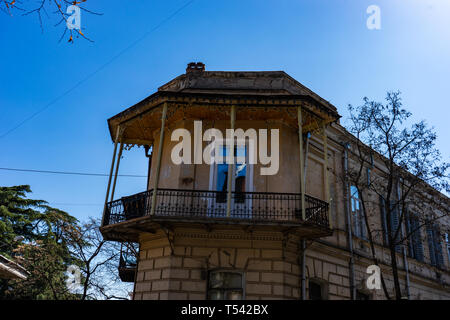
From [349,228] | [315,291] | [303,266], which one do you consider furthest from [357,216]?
[303,266]

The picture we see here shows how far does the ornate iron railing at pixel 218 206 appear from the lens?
38.5 ft

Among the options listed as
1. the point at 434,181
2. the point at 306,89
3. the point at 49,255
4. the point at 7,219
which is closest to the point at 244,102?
the point at 306,89

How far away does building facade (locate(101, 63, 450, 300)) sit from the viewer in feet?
36.5

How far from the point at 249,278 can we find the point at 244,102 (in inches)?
199

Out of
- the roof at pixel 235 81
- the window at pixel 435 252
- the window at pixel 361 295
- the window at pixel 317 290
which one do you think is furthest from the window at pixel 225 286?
the window at pixel 435 252

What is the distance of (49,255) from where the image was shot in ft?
77.5

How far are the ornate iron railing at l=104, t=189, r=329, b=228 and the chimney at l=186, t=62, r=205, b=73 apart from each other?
4.68 m

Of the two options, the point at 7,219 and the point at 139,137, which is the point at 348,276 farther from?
the point at 7,219

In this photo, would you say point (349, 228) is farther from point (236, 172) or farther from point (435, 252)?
point (435, 252)

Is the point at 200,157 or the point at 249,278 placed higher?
the point at 200,157

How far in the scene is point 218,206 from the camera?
39.3ft

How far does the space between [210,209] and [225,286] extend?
218 cm

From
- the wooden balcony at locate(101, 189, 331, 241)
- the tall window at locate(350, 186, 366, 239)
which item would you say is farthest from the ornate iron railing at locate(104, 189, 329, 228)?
the tall window at locate(350, 186, 366, 239)

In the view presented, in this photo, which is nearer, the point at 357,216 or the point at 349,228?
the point at 349,228
